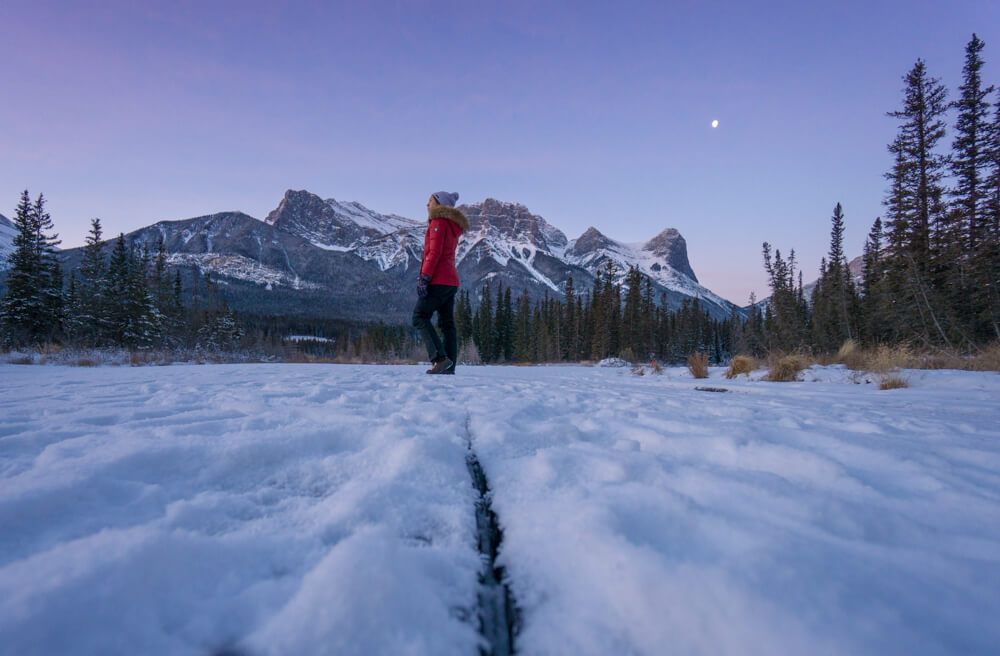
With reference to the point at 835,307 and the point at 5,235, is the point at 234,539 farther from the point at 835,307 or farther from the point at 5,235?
the point at 5,235

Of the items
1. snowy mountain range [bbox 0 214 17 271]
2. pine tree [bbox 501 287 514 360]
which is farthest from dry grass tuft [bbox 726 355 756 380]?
snowy mountain range [bbox 0 214 17 271]

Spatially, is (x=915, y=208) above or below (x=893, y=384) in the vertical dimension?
above

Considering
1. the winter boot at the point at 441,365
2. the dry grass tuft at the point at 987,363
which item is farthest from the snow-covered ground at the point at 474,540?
the dry grass tuft at the point at 987,363

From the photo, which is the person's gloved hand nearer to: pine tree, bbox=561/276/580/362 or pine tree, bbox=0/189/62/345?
pine tree, bbox=0/189/62/345

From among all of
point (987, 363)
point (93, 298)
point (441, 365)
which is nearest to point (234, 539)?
point (441, 365)

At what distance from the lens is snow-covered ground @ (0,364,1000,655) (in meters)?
0.47

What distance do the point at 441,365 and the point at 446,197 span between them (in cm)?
214

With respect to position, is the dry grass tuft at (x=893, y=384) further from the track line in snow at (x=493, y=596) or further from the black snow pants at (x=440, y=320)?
the track line in snow at (x=493, y=596)

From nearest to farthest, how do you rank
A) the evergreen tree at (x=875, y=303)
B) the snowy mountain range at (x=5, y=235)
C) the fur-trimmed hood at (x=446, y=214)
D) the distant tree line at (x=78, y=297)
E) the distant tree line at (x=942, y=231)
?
the fur-trimmed hood at (x=446, y=214) → the distant tree line at (x=942, y=231) → the evergreen tree at (x=875, y=303) → the distant tree line at (x=78, y=297) → the snowy mountain range at (x=5, y=235)

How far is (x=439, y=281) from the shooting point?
14.5 ft

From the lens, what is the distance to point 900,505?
33.1 inches

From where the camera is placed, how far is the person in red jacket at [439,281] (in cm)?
438

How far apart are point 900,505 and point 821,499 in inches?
6.8

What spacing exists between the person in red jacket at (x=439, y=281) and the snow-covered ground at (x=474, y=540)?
3068 millimetres
